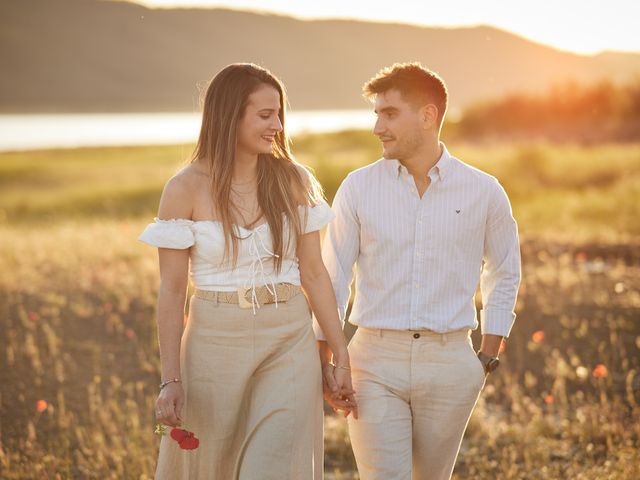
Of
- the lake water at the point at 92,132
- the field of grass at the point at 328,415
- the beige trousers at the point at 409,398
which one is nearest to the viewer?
the beige trousers at the point at 409,398

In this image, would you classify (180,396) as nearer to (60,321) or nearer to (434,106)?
(434,106)

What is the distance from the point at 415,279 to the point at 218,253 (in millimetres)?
976

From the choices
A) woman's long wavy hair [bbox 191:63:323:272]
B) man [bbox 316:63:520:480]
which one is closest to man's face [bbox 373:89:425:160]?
man [bbox 316:63:520:480]

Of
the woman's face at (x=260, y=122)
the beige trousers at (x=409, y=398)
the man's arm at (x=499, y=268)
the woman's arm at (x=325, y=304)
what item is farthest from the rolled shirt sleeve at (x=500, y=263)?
the woman's face at (x=260, y=122)

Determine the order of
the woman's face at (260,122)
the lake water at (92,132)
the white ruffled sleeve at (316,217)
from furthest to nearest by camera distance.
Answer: the lake water at (92,132) < the white ruffled sleeve at (316,217) < the woman's face at (260,122)

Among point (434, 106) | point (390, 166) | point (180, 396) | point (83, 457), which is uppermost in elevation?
point (434, 106)

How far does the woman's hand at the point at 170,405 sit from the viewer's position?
12.0 feet

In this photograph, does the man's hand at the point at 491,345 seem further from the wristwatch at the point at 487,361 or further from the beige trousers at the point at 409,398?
the beige trousers at the point at 409,398

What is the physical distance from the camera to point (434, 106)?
171 inches

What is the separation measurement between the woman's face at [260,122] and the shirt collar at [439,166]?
718 millimetres

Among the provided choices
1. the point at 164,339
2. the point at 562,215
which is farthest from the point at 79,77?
the point at 164,339

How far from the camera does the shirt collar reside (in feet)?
14.1

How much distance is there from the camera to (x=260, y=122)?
12.6ft

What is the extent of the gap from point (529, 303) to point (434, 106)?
5.81 metres
